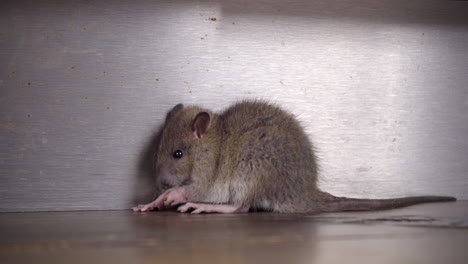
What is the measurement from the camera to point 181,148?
339cm

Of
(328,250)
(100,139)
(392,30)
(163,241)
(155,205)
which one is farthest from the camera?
(392,30)

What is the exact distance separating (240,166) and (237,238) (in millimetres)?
1216

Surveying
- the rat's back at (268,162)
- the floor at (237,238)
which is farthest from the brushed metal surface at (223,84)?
the floor at (237,238)

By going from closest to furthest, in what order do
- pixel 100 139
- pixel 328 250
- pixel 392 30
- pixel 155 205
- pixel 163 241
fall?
pixel 328 250, pixel 163 241, pixel 155 205, pixel 100 139, pixel 392 30

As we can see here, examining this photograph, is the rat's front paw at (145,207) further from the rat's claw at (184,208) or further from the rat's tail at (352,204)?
the rat's tail at (352,204)

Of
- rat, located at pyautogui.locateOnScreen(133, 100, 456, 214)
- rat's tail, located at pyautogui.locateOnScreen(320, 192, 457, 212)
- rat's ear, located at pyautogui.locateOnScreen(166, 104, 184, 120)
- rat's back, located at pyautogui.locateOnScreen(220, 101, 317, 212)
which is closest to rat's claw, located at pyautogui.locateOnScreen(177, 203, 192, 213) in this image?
rat, located at pyautogui.locateOnScreen(133, 100, 456, 214)

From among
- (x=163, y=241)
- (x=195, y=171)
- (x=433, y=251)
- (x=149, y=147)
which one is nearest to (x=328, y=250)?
(x=433, y=251)

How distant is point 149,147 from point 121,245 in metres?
1.74

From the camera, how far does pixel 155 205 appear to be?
3.29m

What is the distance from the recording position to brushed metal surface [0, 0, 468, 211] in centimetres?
345

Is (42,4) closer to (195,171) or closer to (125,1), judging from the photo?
(125,1)

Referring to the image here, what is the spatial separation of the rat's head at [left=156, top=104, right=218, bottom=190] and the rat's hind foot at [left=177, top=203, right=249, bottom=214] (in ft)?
0.60

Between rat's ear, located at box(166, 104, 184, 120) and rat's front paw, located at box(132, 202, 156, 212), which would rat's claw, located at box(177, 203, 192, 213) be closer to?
rat's front paw, located at box(132, 202, 156, 212)

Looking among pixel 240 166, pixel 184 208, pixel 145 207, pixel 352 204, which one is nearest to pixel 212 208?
pixel 184 208
